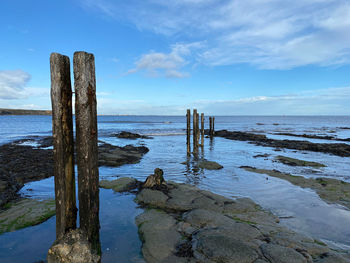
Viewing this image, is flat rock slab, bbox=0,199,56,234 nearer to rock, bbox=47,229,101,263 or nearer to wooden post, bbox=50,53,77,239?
wooden post, bbox=50,53,77,239

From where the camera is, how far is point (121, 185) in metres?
8.62

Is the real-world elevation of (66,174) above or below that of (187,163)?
above

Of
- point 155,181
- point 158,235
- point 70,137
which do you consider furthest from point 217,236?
point 155,181

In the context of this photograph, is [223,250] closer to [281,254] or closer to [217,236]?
[217,236]

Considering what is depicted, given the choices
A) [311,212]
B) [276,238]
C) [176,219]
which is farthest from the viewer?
[311,212]

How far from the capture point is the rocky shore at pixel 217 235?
4094mm

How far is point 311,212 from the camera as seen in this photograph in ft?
22.1

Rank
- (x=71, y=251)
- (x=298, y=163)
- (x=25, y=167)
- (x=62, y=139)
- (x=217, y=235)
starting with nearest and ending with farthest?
(x=71, y=251) → (x=62, y=139) → (x=217, y=235) → (x=25, y=167) → (x=298, y=163)

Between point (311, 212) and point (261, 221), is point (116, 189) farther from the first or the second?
point (311, 212)

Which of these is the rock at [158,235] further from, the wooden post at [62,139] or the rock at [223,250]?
the wooden post at [62,139]

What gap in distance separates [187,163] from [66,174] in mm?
10511

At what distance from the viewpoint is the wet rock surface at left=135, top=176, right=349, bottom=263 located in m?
4.11

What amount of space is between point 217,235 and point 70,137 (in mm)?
→ 3431

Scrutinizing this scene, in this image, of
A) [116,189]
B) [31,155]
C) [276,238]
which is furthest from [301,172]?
[31,155]
